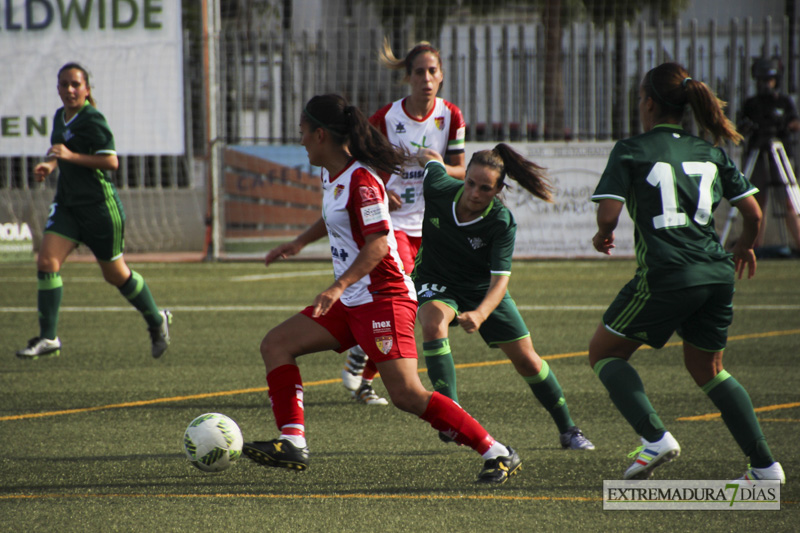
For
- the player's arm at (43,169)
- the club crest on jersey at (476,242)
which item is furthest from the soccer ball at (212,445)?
the player's arm at (43,169)

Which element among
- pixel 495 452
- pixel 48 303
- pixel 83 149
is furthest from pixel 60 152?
pixel 495 452

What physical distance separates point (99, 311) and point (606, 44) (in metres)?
10.0

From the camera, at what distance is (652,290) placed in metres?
3.97

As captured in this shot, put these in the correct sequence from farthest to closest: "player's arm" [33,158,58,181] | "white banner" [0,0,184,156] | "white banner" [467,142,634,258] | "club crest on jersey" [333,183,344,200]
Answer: "white banner" [0,0,184,156] < "white banner" [467,142,634,258] < "player's arm" [33,158,58,181] < "club crest on jersey" [333,183,344,200]

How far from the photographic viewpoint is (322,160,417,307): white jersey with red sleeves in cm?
408

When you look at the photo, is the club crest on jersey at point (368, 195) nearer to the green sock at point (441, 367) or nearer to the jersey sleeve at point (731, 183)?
the green sock at point (441, 367)

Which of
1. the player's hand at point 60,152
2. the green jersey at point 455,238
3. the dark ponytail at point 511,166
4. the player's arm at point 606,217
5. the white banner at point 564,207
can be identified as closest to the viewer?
the player's arm at point 606,217

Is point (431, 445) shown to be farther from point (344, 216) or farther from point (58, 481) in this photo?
point (58, 481)

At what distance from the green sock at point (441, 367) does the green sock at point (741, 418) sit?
1.27 metres

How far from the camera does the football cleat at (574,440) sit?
481cm

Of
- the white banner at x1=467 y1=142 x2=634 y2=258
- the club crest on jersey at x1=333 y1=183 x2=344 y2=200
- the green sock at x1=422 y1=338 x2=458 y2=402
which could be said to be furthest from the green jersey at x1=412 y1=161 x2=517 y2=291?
the white banner at x1=467 y1=142 x2=634 y2=258

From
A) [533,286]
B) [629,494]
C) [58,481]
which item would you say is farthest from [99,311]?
[629,494]

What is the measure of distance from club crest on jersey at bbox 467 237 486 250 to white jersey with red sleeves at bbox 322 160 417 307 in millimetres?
726

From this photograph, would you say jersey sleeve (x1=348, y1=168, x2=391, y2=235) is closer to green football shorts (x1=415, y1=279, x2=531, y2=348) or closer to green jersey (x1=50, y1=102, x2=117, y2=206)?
green football shorts (x1=415, y1=279, x2=531, y2=348)
